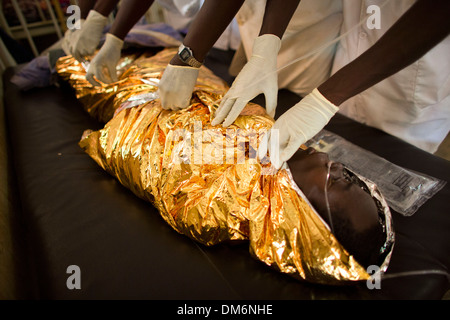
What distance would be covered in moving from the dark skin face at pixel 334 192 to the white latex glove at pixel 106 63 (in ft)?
3.03

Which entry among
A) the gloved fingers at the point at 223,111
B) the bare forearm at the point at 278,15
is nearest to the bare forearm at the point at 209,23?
the bare forearm at the point at 278,15

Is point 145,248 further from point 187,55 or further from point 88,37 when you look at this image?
point 88,37

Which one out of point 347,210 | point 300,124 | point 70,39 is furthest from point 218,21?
point 70,39

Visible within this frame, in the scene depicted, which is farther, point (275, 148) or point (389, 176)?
point (389, 176)

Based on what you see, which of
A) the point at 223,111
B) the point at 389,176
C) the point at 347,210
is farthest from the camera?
the point at 389,176

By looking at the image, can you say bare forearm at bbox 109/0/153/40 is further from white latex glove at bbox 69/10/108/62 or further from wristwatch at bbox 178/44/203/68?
wristwatch at bbox 178/44/203/68

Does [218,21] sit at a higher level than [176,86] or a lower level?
higher

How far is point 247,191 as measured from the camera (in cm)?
66

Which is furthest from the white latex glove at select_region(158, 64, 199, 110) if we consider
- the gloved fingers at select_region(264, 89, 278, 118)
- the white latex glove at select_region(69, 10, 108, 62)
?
the white latex glove at select_region(69, 10, 108, 62)

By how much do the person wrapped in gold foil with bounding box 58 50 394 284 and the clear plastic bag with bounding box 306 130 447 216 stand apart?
0.28 meters

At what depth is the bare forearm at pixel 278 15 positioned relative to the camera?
2.93 ft

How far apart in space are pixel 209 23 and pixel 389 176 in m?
0.82

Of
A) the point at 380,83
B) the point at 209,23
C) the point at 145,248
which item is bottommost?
the point at 145,248

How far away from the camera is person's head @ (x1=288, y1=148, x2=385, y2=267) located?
1.83 ft
